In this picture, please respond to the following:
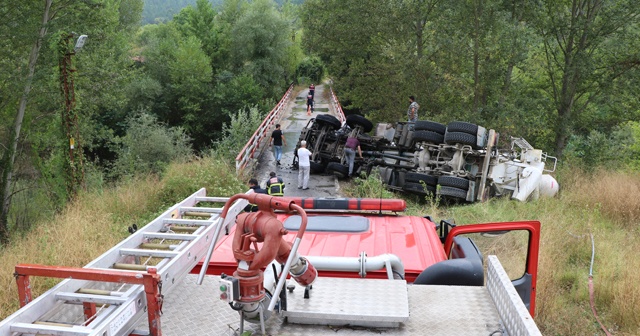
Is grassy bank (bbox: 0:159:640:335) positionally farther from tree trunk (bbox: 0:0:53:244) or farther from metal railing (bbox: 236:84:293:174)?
tree trunk (bbox: 0:0:53:244)

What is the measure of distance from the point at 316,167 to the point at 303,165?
2144mm

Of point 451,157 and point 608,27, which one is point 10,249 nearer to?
point 451,157

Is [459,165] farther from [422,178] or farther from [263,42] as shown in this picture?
[263,42]

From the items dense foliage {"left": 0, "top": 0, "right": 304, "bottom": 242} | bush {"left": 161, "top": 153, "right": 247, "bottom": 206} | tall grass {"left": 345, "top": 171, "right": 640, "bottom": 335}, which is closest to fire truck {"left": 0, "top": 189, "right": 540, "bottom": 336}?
tall grass {"left": 345, "top": 171, "right": 640, "bottom": 335}

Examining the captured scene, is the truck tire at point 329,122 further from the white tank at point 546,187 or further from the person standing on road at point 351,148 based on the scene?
the white tank at point 546,187

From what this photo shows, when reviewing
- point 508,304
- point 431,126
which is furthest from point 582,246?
point 508,304

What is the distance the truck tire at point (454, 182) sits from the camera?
12039mm

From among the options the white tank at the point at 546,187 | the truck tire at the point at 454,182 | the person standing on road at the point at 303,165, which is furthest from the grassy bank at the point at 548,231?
the person standing on road at the point at 303,165

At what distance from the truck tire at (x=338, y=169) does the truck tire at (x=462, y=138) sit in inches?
141

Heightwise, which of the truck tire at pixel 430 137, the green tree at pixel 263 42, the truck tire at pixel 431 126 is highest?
the green tree at pixel 263 42

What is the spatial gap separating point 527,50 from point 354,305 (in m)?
16.5

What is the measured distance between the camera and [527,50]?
56.3 ft

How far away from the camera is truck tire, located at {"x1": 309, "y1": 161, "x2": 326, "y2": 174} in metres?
15.2

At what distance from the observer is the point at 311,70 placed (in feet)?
180
